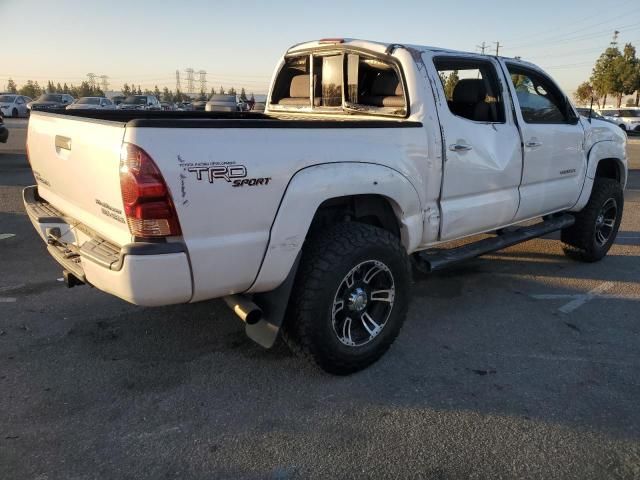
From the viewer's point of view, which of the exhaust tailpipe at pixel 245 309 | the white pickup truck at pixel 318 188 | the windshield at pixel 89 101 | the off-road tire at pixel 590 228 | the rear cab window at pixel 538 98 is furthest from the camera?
the windshield at pixel 89 101

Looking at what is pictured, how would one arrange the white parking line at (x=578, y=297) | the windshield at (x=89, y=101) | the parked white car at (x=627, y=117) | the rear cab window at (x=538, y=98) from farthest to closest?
1. the parked white car at (x=627, y=117)
2. the windshield at (x=89, y=101)
3. the rear cab window at (x=538, y=98)
4. the white parking line at (x=578, y=297)

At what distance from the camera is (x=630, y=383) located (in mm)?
3301

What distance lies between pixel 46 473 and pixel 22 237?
457 centimetres

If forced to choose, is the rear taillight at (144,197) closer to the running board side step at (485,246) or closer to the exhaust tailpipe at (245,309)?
the exhaust tailpipe at (245,309)

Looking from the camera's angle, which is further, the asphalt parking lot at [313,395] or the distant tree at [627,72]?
the distant tree at [627,72]

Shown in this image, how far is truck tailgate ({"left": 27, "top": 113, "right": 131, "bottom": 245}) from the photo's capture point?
8.48 ft

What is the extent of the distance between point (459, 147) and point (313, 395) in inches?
78.2

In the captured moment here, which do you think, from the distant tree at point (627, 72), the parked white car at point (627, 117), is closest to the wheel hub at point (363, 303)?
the parked white car at point (627, 117)

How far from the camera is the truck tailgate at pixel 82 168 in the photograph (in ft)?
8.48

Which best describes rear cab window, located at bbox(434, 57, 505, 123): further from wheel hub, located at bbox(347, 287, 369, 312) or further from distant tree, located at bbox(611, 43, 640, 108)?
distant tree, located at bbox(611, 43, 640, 108)

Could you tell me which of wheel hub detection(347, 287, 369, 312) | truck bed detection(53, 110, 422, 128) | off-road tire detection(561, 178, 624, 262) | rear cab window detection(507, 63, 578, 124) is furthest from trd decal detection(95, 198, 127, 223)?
off-road tire detection(561, 178, 624, 262)

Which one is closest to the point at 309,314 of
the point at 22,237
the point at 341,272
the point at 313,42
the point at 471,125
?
the point at 341,272

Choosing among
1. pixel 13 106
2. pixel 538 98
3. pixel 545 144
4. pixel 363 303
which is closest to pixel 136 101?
pixel 13 106

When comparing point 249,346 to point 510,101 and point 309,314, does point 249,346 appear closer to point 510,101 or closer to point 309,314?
point 309,314
